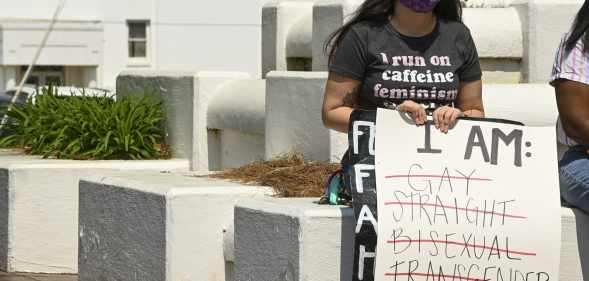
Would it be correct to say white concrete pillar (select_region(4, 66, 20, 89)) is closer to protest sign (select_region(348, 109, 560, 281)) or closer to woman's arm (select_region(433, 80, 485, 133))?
woman's arm (select_region(433, 80, 485, 133))

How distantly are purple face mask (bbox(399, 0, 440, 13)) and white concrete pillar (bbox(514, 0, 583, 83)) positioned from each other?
8.96 feet

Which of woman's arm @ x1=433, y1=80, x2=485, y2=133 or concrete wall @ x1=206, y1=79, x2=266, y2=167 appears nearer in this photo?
woman's arm @ x1=433, y1=80, x2=485, y2=133

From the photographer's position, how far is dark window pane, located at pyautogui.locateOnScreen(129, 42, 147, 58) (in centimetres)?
4725

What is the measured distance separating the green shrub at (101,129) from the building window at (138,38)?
36.6m

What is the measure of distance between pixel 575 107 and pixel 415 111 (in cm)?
69

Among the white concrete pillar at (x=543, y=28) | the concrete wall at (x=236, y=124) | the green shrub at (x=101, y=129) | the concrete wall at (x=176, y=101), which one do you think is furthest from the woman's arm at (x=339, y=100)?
the green shrub at (x=101, y=129)

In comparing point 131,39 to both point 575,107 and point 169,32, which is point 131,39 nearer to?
point 169,32

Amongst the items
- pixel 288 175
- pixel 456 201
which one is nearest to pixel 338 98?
pixel 456 201

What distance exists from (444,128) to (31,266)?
4642mm

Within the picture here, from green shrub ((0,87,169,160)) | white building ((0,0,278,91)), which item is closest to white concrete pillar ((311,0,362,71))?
green shrub ((0,87,169,160))

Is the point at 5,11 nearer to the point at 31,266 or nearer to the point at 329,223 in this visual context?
the point at 31,266

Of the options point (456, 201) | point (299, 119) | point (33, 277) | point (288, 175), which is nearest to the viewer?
point (456, 201)

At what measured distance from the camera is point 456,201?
5.87 meters

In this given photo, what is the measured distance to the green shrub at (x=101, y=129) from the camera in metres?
10.3
